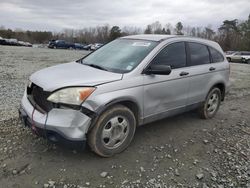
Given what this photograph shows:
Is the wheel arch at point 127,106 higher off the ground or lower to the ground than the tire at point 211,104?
higher

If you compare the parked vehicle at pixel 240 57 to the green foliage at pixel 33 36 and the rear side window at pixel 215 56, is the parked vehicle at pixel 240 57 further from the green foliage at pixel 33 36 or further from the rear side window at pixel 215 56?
the green foliage at pixel 33 36

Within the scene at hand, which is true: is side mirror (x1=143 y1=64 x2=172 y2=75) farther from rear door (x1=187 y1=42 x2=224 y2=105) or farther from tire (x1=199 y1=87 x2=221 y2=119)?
tire (x1=199 y1=87 x2=221 y2=119)

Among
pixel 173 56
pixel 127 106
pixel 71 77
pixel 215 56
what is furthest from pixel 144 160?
pixel 215 56

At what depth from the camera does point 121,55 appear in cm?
412

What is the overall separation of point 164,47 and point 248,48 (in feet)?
168

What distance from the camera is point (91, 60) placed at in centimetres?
436

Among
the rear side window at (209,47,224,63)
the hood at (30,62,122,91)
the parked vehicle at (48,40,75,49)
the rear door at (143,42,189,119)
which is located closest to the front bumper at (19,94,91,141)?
the hood at (30,62,122,91)

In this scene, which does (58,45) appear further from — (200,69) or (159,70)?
(159,70)

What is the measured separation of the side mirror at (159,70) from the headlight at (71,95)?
3.51 ft

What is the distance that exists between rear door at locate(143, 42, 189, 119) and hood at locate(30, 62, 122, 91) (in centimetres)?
64

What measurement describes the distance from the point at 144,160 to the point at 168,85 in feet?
4.22

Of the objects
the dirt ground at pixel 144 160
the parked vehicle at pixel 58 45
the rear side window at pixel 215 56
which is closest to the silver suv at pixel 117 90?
the rear side window at pixel 215 56

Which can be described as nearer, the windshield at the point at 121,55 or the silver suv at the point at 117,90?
the silver suv at the point at 117,90

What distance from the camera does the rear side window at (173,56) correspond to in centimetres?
408
